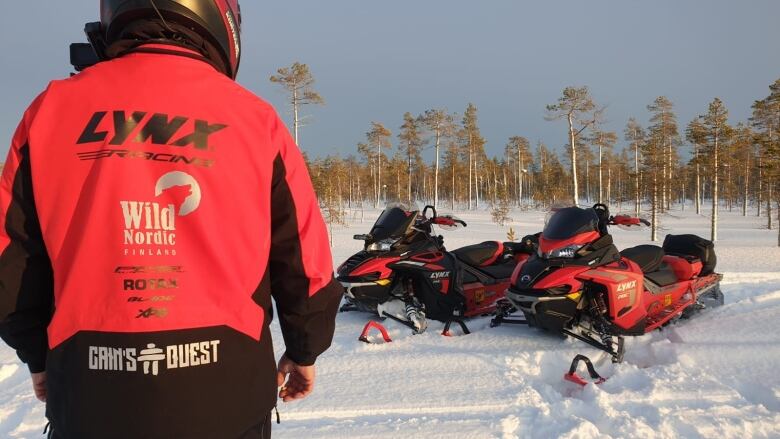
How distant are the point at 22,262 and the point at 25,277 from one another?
0.04m

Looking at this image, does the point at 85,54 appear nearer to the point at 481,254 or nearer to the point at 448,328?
the point at 448,328

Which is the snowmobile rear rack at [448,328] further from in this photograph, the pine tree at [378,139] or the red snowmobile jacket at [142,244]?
the pine tree at [378,139]

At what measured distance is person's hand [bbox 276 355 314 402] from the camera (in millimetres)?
1406

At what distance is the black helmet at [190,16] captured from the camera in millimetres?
1202

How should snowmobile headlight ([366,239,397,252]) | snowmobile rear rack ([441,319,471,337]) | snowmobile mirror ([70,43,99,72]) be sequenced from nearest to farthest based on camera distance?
snowmobile mirror ([70,43,99,72])
snowmobile rear rack ([441,319,471,337])
snowmobile headlight ([366,239,397,252])

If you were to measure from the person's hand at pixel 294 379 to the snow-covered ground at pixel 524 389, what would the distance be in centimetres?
144

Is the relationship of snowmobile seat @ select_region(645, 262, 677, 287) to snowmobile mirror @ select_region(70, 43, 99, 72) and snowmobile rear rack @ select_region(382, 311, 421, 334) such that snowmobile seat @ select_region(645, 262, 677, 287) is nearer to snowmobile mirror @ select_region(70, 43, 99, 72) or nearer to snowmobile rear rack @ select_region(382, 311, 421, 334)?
snowmobile rear rack @ select_region(382, 311, 421, 334)

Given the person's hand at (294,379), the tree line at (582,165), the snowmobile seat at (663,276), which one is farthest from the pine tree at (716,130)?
the person's hand at (294,379)

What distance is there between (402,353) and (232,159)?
3430 millimetres

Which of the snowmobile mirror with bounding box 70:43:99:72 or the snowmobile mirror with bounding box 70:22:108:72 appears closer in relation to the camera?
the snowmobile mirror with bounding box 70:22:108:72

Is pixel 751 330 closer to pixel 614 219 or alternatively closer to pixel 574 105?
pixel 614 219

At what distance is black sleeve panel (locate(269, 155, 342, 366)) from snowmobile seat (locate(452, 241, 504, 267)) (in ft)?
15.4

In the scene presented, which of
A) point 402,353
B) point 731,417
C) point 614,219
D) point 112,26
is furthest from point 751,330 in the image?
point 112,26

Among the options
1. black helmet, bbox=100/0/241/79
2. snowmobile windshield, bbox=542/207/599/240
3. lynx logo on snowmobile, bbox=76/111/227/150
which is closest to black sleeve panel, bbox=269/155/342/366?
lynx logo on snowmobile, bbox=76/111/227/150
